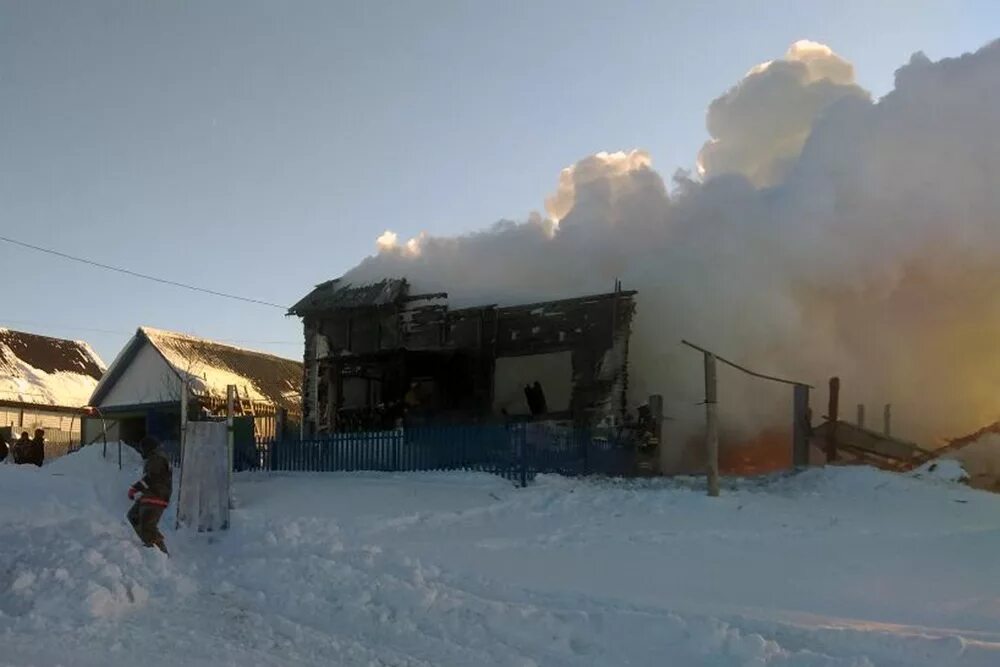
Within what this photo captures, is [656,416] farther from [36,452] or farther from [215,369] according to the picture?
[215,369]

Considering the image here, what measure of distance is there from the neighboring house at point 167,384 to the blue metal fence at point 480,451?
1426 cm

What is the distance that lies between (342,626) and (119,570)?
7.22ft

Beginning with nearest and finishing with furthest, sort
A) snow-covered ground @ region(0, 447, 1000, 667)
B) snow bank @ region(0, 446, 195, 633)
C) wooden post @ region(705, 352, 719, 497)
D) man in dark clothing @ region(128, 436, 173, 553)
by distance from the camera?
snow-covered ground @ region(0, 447, 1000, 667), snow bank @ region(0, 446, 195, 633), man in dark clothing @ region(128, 436, 173, 553), wooden post @ region(705, 352, 719, 497)

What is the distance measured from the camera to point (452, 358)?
2250cm

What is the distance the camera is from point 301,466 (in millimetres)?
17281

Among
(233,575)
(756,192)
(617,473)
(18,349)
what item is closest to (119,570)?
(233,575)

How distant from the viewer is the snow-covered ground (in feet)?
19.5

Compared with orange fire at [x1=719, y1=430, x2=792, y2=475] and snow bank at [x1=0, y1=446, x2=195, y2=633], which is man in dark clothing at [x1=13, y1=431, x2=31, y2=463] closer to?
snow bank at [x1=0, y1=446, x2=195, y2=633]

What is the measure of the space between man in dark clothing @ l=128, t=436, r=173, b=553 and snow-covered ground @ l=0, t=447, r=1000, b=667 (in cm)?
38

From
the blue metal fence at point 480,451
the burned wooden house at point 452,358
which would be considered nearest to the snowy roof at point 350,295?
the burned wooden house at point 452,358

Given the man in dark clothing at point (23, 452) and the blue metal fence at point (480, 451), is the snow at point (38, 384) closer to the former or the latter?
the man in dark clothing at point (23, 452)

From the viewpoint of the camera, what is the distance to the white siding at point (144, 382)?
31.9 metres

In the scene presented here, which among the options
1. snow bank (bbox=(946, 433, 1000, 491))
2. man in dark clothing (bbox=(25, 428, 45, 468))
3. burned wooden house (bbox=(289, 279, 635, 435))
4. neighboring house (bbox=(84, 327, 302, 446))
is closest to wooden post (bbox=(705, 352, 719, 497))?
snow bank (bbox=(946, 433, 1000, 491))

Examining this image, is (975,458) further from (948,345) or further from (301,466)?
(301,466)
